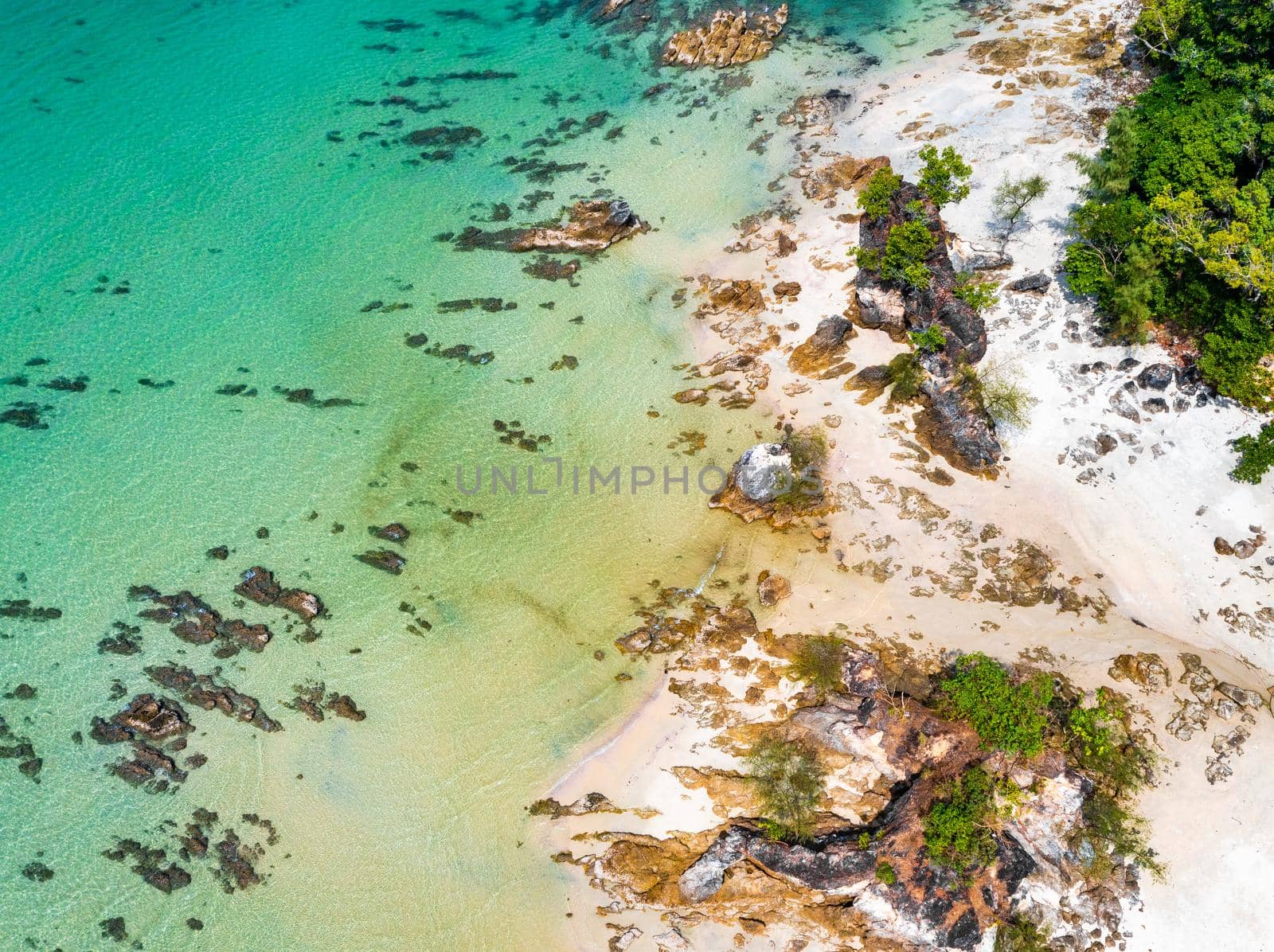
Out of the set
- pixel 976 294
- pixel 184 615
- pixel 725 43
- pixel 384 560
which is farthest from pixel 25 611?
pixel 725 43

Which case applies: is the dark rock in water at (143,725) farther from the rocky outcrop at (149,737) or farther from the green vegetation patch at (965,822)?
the green vegetation patch at (965,822)

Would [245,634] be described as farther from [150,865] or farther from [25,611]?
[25,611]

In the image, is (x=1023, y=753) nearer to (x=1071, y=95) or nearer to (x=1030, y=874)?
(x=1030, y=874)

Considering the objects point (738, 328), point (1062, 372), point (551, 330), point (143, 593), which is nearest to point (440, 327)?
point (551, 330)

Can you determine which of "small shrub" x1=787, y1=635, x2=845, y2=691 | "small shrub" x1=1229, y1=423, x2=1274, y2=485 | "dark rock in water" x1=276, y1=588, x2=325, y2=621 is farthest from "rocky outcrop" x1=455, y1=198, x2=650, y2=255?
"small shrub" x1=1229, y1=423, x2=1274, y2=485

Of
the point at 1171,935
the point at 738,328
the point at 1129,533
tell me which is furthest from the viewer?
the point at 738,328

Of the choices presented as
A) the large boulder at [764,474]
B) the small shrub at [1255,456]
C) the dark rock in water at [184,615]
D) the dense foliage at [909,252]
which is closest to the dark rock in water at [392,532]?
the dark rock in water at [184,615]

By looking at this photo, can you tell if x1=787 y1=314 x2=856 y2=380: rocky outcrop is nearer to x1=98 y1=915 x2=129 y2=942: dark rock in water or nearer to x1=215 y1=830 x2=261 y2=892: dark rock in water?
x1=215 y1=830 x2=261 y2=892: dark rock in water

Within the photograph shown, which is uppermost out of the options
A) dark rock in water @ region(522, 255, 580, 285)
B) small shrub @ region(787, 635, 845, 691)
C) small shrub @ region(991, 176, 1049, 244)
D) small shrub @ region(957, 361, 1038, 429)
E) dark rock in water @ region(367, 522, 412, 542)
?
small shrub @ region(991, 176, 1049, 244)
